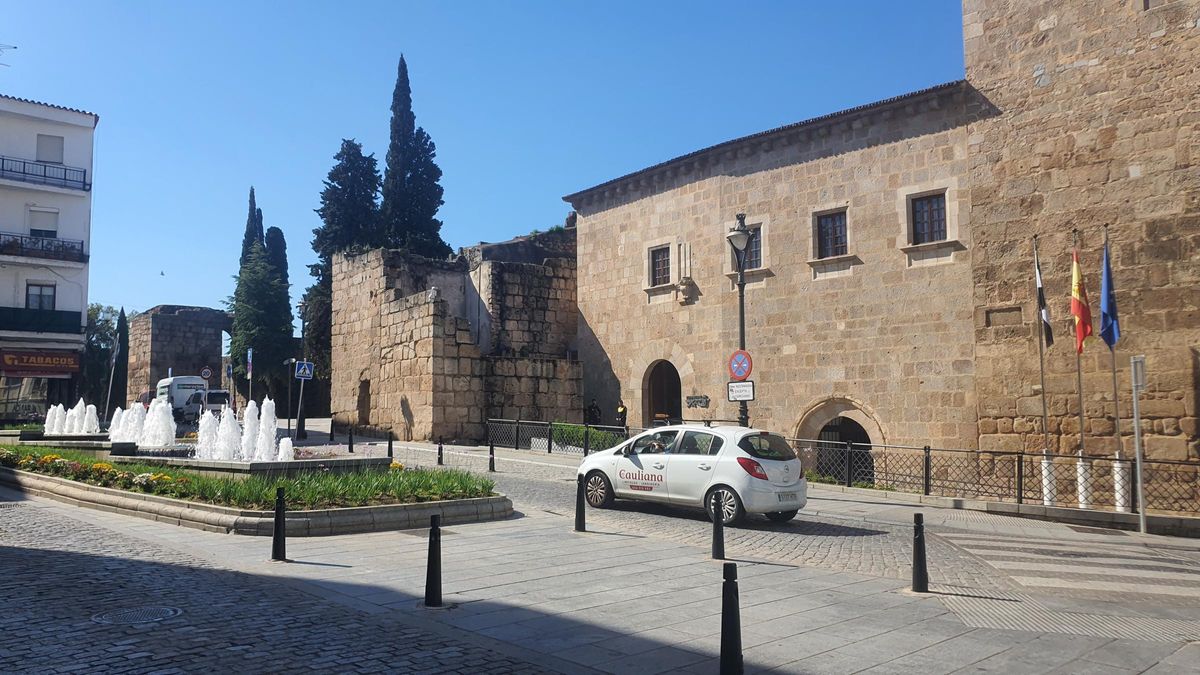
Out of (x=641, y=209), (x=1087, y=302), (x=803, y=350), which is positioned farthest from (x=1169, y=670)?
(x=641, y=209)

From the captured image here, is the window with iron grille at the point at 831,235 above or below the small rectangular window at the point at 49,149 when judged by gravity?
below

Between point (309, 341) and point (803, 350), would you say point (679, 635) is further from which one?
point (309, 341)

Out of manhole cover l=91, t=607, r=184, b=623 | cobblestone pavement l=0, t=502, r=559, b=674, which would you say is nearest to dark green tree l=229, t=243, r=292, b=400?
cobblestone pavement l=0, t=502, r=559, b=674

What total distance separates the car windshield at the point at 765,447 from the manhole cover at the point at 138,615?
26.2ft

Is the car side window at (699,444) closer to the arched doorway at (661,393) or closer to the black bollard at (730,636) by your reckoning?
the black bollard at (730,636)

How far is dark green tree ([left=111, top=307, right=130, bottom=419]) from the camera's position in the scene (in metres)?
53.6

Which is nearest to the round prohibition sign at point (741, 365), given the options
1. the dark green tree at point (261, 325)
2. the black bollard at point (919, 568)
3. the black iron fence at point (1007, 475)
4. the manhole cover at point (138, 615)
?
the black iron fence at point (1007, 475)

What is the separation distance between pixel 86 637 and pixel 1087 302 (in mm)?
17870

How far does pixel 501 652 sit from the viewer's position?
5.86 meters

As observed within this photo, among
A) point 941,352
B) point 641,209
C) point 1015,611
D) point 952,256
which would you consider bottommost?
point 1015,611

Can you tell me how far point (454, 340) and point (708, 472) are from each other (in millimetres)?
16151

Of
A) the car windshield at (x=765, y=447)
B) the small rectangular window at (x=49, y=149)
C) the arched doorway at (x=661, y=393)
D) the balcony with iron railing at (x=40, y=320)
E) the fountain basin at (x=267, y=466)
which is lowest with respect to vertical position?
the fountain basin at (x=267, y=466)

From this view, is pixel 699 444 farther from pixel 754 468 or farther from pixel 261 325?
pixel 261 325

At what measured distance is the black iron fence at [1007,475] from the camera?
1584 cm
